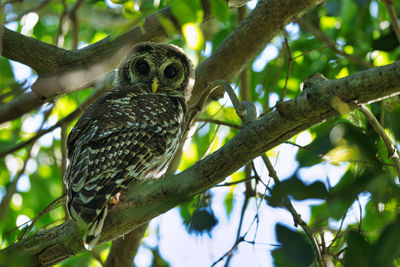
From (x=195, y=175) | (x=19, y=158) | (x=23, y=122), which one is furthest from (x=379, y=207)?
(x=19, y=158)

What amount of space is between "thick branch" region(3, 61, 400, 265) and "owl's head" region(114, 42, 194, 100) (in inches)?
74.5

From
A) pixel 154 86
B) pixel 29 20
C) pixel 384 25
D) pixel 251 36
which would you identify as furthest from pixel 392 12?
pixel 29 20

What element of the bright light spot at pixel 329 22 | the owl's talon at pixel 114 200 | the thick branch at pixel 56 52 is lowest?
the owl's talon at pixel 114 200

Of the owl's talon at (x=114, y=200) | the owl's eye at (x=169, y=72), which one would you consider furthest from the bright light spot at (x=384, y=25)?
the owl's talon at (x=114, y=200)

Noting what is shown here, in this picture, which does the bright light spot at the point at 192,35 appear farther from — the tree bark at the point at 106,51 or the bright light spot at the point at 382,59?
the bright light spot at the point at 382,59

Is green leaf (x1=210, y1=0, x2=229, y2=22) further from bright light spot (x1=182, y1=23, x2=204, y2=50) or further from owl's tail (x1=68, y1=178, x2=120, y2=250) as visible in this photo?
owl's tail (x1=68, y1=178, x2=120, y2=250)

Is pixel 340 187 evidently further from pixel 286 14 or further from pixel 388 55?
pixel 388 55

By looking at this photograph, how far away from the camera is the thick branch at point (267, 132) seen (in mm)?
1633

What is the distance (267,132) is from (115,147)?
4.22 ft

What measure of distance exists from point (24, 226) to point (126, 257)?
98cm

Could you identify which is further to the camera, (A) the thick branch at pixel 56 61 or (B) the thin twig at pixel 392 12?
(A) the thick branch at pixel 56 61

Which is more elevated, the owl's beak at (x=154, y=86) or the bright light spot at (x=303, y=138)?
the owl's beak at (x=154, y=86)

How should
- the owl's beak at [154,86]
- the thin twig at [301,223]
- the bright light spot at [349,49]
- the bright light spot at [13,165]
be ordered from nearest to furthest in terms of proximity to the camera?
the thin twig at [301,223] < the owl's beak at [154,86] < the bright light spot at [349,49] < the bright light spot at [13,165]

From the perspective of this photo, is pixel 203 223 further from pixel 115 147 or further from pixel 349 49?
pixel 349 49
